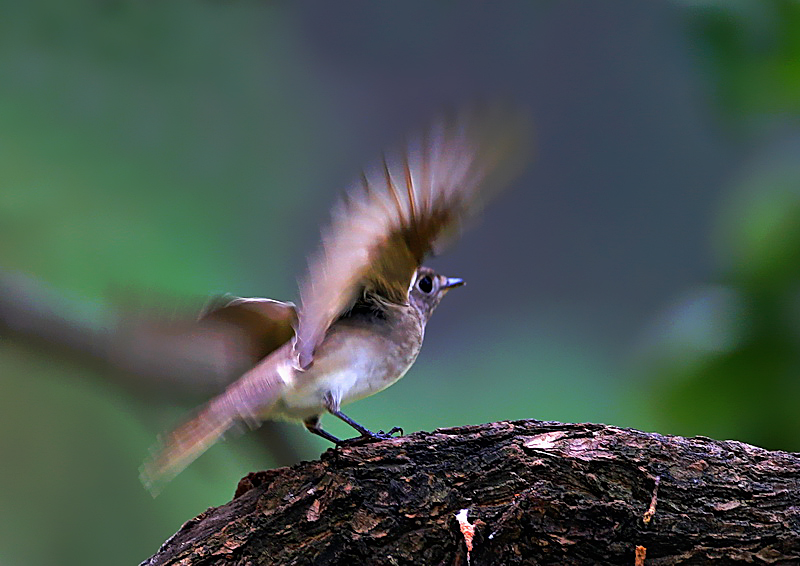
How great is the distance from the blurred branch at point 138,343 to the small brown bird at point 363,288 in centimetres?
7

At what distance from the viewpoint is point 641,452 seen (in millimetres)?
1558

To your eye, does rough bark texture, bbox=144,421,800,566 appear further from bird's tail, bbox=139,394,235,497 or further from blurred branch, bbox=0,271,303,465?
blurred branch, bbox=0,271,303,465

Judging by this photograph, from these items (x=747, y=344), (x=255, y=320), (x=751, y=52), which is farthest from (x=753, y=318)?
(x=255, y=320)

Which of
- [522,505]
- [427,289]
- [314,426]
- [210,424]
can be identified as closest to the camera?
[522,505]

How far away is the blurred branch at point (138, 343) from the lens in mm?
1812

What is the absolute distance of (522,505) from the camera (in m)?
1.50

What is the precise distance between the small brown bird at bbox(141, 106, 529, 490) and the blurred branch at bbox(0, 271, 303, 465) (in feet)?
0.23

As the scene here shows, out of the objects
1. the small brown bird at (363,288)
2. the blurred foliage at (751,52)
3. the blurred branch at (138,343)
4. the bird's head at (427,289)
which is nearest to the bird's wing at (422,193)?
the small brown bird at (363,288)

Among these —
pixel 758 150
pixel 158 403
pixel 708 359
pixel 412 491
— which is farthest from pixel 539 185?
pixel 412 491

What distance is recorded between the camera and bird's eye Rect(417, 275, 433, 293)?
2.21 m

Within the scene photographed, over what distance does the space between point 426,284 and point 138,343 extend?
72 centimetres

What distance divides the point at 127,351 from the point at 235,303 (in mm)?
532

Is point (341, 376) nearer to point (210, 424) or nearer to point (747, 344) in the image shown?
point (210, 424)

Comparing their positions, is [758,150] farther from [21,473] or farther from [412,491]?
[21,473]
